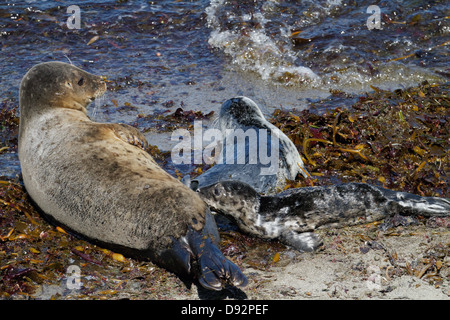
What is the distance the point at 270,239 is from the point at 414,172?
1.64m

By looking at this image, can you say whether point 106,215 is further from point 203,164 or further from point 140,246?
point 203,164

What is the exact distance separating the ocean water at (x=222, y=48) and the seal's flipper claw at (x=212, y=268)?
8.31 feet

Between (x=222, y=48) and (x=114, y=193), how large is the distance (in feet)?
17.9

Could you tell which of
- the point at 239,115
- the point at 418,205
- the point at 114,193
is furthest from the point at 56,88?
the point at 418,205

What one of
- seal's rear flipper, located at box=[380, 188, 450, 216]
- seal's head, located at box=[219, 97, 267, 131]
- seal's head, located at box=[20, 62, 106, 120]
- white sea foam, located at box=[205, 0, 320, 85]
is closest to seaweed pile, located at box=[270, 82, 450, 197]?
seal's head, located at box=[219, 97, 267, 131]

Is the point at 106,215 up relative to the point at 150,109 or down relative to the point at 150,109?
up

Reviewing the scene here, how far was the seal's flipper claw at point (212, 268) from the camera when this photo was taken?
10.1 ft

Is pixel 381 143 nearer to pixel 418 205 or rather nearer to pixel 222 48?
pixel 418 205

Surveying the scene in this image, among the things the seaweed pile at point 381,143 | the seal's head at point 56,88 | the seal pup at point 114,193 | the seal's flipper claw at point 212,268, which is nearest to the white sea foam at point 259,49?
the seaweed pile at point 381,143

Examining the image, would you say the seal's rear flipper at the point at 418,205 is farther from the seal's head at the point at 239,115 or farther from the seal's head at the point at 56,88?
the seal's head at the point at 56,88

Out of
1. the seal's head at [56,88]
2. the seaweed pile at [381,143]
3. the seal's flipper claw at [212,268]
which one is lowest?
the seaweed pile at [381,143]

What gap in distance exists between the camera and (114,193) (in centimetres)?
364
